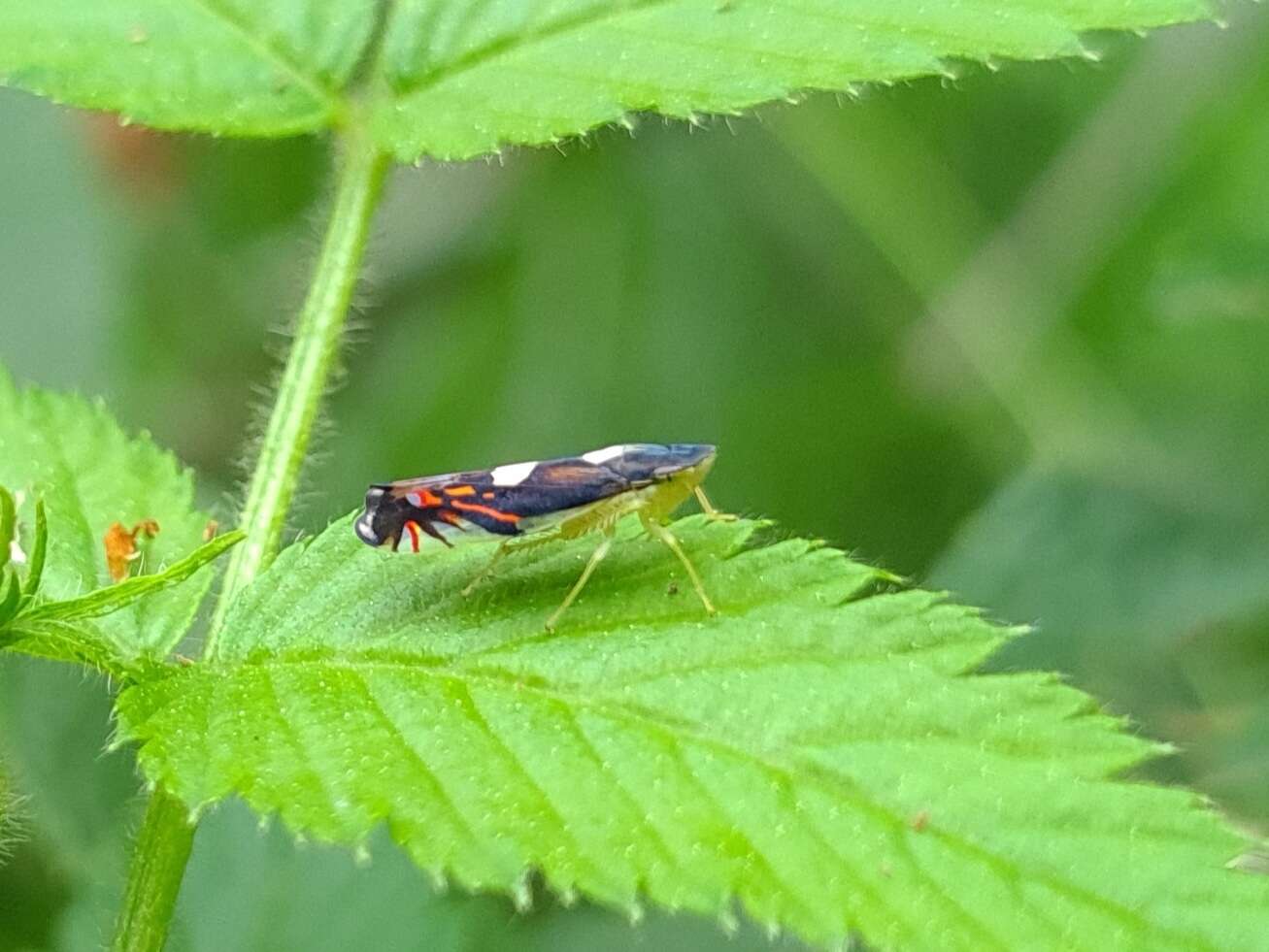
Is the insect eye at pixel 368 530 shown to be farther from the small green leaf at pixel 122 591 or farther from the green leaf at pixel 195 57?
the green leaf at pixel 195 57

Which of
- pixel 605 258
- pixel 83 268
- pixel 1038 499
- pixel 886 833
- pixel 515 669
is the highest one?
pixel 605 258

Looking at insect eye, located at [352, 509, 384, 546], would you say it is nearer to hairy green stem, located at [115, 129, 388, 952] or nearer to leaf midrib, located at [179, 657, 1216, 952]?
hairy green stem, located at [115, 129, 388, 952]

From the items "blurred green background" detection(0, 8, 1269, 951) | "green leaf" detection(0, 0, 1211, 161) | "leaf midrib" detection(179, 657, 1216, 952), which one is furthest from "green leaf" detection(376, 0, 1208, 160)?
"blurred green background" detection(0, 8, 1269, 951)

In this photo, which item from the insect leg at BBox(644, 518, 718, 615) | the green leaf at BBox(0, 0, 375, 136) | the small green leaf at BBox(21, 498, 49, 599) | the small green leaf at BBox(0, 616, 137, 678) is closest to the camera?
the small green leaf at BBox(21, 498, 49, 599)

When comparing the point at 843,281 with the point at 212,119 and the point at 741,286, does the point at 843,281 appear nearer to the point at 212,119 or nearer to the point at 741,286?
the point at 741,286

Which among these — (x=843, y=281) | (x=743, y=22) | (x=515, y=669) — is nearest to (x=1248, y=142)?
(x=843, y=281)

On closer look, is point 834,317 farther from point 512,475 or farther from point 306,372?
point 306,372
